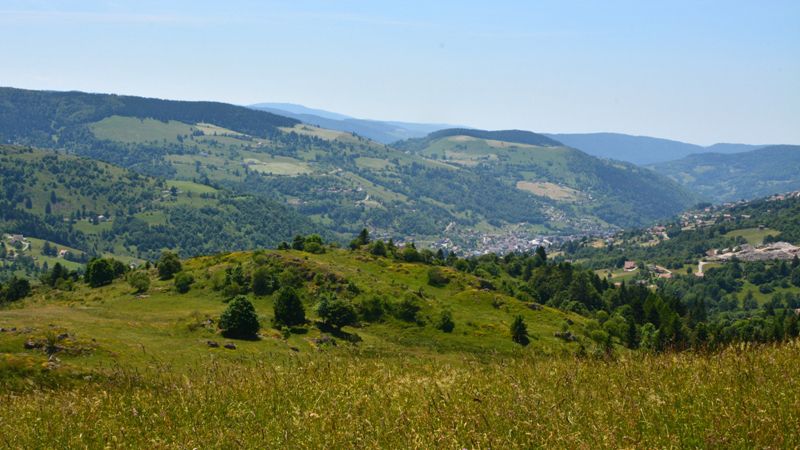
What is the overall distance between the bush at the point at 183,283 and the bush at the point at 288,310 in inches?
1120

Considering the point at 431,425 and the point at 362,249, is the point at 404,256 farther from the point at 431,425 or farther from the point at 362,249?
the point at 431,425

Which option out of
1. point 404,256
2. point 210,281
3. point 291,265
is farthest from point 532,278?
point 210,281

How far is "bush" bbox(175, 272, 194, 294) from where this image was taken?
9556 centimetres

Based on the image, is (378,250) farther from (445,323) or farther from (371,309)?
(445,323)

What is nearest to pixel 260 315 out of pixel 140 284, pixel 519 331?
pixel 140 284

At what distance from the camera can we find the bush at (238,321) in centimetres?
6412

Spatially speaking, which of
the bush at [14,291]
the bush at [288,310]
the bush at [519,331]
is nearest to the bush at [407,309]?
the bush at [519,331]

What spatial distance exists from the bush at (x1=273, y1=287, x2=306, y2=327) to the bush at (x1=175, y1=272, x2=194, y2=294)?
28437 millimetres

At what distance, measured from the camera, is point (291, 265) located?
103250mm

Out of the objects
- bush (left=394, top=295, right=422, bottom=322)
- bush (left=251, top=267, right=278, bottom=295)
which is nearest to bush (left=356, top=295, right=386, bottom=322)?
bush (left=394, top=295, right=422, bottom=322)

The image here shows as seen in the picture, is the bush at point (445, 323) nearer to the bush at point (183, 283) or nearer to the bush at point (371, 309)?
the bush at point (371, 309)

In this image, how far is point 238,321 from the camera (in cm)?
6425

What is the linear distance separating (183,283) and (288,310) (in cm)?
3113

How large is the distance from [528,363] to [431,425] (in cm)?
515
